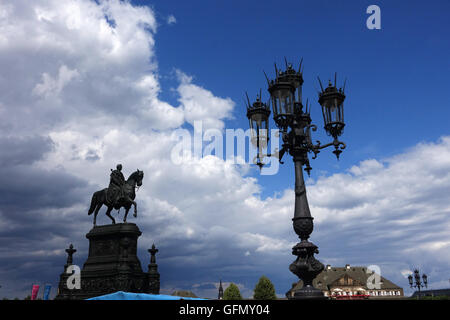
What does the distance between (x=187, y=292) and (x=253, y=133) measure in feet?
268

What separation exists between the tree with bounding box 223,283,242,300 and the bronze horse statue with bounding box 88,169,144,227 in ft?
152

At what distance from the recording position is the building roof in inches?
3125

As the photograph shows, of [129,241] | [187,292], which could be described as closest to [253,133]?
[129,241]

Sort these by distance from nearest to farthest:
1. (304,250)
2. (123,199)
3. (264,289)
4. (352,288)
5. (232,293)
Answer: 1. (304,250)
2. (123,199)
3. (264,289)
4. (232,293)
5. (352,288)

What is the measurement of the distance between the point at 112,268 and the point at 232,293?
48087 mm

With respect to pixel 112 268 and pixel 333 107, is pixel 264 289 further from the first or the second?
pixel 333 107

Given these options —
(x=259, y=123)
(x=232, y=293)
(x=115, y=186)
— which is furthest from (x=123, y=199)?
(x=232, y=293)

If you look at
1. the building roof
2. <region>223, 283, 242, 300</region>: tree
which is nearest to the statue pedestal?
<region>223, 283, 242, 300</region>: tree

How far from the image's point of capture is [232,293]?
207 ft

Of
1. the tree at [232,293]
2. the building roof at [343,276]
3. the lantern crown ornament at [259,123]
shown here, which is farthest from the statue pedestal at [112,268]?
the building roof at [343,276]
